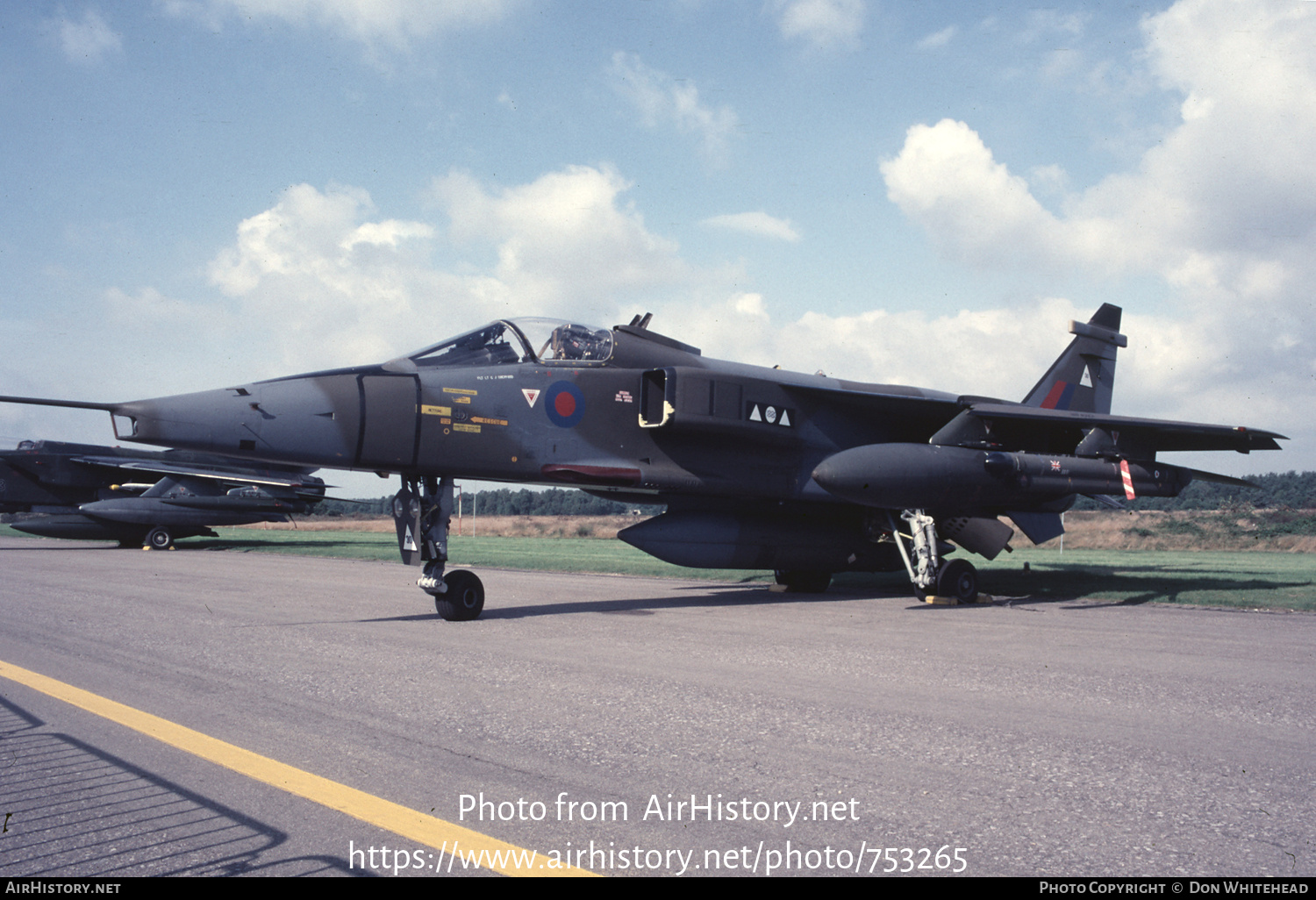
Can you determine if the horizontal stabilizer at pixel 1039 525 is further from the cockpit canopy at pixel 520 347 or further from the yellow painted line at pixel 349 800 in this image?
the yellow painted line at pixel 349 800

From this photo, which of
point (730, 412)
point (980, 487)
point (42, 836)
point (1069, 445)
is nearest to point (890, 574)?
point (1069, 445)

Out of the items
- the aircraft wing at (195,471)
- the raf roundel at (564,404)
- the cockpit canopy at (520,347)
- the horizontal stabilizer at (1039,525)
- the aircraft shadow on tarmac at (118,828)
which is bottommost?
the aircraft shadow on tarmac at (118,828)

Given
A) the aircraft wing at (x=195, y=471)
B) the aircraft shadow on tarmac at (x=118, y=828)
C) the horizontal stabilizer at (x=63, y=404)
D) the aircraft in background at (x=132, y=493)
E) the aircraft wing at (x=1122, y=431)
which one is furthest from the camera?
the aircraft wing at (x=195, y=471)

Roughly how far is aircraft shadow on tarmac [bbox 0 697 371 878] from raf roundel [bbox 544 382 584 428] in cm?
665

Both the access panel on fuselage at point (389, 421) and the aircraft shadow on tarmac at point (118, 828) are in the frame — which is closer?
the aircraft shadow on tarmac at point (118, 828)

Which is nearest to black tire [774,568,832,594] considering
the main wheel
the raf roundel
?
the raf roundel

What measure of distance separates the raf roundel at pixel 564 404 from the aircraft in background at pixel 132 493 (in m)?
22.2

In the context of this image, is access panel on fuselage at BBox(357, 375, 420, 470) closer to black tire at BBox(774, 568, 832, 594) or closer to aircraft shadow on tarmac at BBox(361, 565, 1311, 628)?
aircraft shadow on tarmac at BBox(361, 565, 1311, 628)

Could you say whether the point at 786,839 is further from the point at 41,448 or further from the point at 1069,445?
the point at 41,448

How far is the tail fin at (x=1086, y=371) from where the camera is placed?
16.3 metres

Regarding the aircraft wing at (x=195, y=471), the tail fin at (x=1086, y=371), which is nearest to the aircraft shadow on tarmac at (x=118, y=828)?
the tail fin at (x=1086, y=371)

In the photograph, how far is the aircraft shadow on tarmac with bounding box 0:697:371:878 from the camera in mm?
2764

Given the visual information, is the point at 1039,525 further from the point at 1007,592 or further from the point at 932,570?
the point at 932,570

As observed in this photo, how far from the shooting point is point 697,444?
37.3 feet
